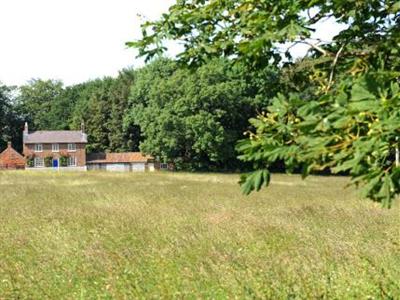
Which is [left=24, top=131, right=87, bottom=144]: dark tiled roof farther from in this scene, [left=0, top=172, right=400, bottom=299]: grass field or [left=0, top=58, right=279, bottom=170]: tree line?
[left=0, top=172, right=400, bottom=299]: grass field

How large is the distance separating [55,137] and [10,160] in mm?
8434

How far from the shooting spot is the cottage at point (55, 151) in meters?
89.9

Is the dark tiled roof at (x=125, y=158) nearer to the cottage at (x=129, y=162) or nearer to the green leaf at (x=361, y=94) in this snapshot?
the cottage at (x=129, y=162)

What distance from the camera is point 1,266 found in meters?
7.59

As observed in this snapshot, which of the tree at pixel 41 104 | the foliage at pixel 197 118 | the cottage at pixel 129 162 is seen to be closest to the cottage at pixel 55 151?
the cottage at pixel 129 162

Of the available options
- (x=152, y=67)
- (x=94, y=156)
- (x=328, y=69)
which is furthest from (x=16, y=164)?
(x=328, y=69)

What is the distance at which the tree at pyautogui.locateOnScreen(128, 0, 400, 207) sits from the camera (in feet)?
7.56

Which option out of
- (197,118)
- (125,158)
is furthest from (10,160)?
(197,118)

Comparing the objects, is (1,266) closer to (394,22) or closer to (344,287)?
(344,287)

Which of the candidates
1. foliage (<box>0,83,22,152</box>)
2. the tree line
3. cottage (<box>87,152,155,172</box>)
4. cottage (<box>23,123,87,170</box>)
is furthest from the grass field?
foliage (<box>0,83,22,152</box>)

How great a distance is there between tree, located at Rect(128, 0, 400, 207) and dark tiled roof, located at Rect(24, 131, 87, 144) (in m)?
88.0

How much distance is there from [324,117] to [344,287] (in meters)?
4.24

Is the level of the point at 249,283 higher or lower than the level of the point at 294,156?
lower

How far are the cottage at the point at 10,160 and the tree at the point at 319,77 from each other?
88.3 metres
